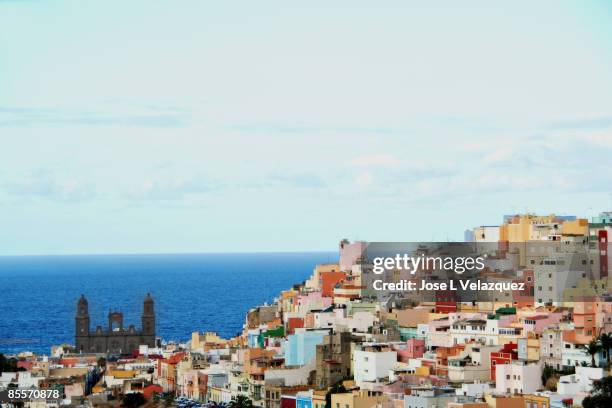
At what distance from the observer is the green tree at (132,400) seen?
169 feet


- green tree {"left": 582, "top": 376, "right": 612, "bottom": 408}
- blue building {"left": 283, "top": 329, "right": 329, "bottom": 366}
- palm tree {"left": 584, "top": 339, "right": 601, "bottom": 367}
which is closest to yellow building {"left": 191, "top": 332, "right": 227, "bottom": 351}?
blue building {"left": 283, "top": 329, "right": 329, "bottom": 366}

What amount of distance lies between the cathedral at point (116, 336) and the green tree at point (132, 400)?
22.4m

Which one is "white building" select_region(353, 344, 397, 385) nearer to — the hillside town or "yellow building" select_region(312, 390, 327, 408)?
the hillside town

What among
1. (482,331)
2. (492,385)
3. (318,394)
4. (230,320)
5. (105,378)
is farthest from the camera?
(230,320)

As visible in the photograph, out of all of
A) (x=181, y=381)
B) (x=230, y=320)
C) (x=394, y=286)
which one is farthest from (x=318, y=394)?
(x=230, y=320)

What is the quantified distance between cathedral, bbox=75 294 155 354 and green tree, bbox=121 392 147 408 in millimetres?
22409

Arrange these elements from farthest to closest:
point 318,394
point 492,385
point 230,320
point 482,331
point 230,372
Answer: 1. point 230,320
2. point 230,372
3. point 482,331
4. point 318,394
5. point 492,385

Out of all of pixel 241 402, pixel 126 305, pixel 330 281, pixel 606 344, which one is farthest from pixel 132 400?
pixel 126 305

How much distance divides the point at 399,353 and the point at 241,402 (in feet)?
15.6

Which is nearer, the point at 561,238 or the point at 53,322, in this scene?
the point at 561,238

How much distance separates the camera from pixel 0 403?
5116 centimetres

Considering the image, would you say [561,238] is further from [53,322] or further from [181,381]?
[53,322]

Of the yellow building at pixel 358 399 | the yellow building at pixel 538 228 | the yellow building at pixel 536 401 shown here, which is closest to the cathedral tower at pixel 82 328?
the yellow building at pixel 538 228

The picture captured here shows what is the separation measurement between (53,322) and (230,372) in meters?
51.9
